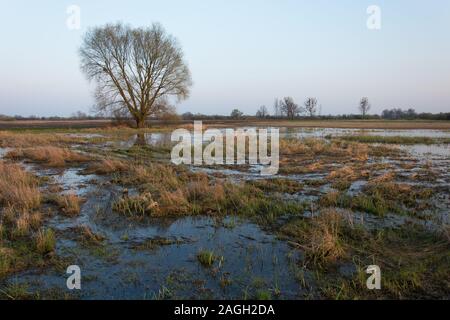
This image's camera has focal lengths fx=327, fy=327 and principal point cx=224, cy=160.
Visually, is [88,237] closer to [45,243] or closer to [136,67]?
[45,243]

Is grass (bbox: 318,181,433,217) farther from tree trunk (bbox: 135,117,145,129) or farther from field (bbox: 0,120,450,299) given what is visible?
tree trunk (bbox: 135,117,145,129)

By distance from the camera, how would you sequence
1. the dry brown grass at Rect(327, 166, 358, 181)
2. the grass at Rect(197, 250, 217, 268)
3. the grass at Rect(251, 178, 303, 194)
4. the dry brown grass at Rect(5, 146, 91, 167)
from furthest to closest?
the dry brown grass at Rect(5, 146, 91, 167) → the dry brown grass at Rect(327, 166, 358, 181) → the grass at Rect(251, 178, 303, 194) → the grass at Rect(197, 250, 217, 268)

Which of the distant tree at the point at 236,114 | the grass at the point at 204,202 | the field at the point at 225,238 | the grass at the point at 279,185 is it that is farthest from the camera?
the distant tree at the point at 236,114

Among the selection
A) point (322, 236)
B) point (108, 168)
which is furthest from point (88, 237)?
point (108, 168)

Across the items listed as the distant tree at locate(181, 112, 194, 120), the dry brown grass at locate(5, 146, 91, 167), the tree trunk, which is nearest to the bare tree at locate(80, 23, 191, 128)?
the tree trunk

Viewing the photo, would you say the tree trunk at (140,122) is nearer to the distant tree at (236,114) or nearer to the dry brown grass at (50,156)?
the dry brown grass at (50,156)

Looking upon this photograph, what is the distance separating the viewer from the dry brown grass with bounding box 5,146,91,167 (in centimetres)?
1548

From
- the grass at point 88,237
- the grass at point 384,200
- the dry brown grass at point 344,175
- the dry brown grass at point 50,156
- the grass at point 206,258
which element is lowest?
the grass at point 206,258

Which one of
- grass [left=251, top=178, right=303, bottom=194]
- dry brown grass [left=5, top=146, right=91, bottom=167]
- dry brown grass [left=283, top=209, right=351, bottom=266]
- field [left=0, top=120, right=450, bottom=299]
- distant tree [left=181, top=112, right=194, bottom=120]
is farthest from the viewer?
distant tree [left=181, top=112, right=194, bottom=120]

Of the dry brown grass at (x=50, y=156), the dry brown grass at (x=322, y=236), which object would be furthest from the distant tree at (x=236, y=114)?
the dry brown grass at (x=322, y=236)

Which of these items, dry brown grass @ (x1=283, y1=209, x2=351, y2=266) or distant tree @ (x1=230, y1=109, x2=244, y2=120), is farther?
distant tree @ (x1=230, y1=109, x2=244, y2=120)

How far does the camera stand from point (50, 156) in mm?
16125

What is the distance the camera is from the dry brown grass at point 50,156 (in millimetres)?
15479
